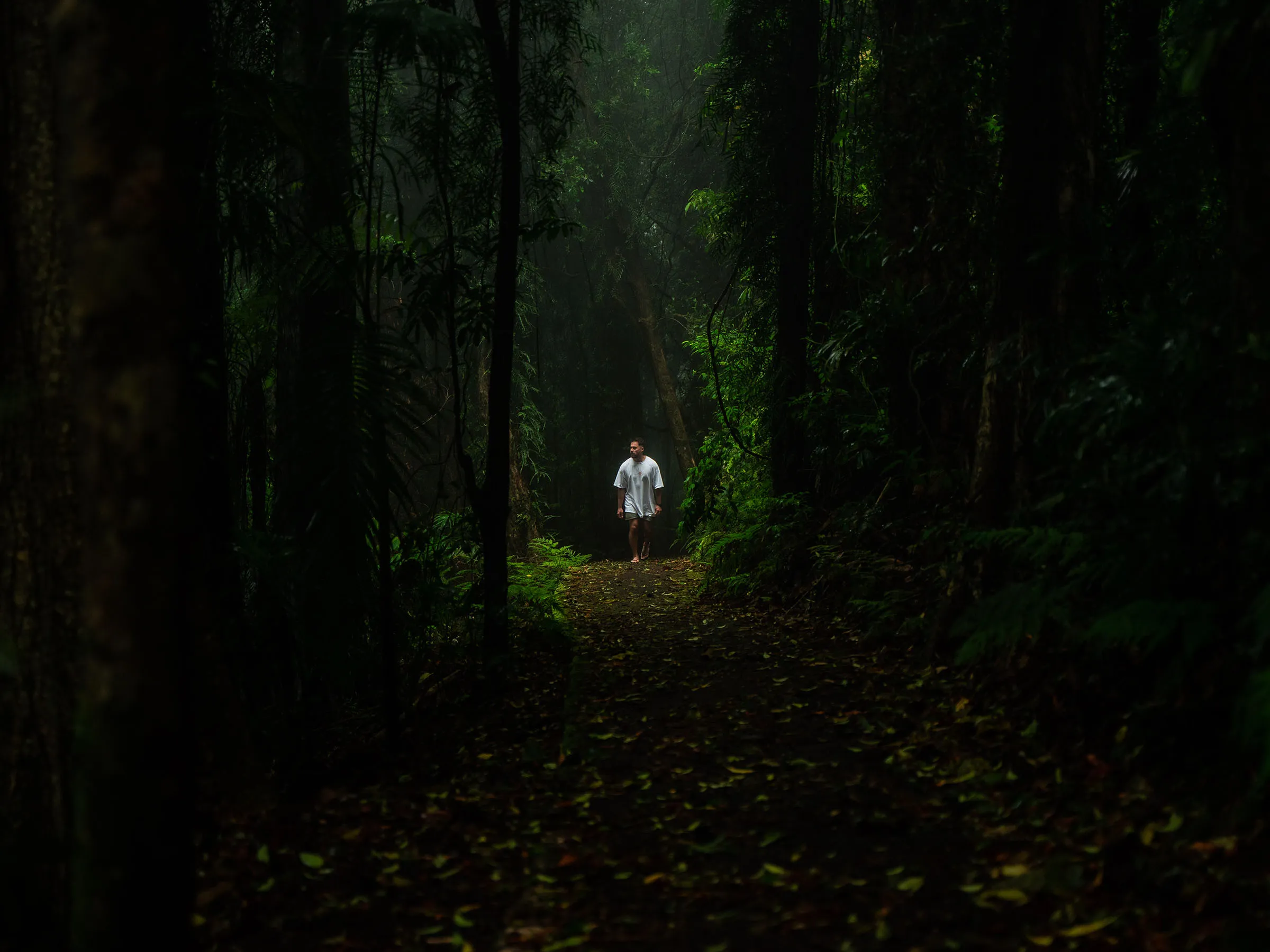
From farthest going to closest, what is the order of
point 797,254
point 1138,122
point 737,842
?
point 797,254
point 1138,122
point 737,842

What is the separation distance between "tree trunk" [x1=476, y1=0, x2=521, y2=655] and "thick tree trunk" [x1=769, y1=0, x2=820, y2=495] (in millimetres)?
4275

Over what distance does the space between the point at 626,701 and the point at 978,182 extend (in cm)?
473

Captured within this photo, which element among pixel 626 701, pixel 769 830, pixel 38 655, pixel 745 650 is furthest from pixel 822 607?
pixel 38 655

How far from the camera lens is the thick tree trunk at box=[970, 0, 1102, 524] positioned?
5309 millimetres

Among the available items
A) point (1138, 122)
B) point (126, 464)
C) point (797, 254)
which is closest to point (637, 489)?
point (797, 254)

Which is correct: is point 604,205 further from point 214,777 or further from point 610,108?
point 214,777

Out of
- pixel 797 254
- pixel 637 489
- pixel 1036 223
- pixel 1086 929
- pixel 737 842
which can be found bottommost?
pixel 737 842

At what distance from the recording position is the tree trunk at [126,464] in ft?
7.25

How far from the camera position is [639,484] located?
16875mm

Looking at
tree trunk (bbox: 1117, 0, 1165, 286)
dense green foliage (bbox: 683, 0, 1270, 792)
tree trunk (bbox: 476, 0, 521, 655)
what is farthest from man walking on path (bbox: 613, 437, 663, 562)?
tree trunk (bbox: 1117, 0, 1165, 286)

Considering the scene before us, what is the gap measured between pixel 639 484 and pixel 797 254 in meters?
7.32

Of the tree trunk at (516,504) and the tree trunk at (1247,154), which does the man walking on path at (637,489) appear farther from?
the tree trunk at (1247,154)

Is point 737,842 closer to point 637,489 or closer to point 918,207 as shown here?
point 918,207

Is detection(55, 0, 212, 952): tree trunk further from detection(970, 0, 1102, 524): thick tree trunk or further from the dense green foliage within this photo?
detection(970, 0, 1102, 524): thick tree trunk
